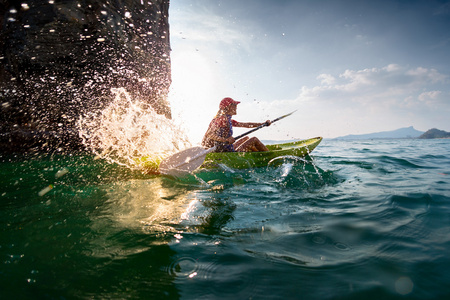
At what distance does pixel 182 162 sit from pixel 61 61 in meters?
9.00

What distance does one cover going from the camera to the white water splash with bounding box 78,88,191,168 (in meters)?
6.13

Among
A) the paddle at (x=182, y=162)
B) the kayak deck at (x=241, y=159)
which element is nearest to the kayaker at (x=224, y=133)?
the kayak deck at (x=241, y=159)

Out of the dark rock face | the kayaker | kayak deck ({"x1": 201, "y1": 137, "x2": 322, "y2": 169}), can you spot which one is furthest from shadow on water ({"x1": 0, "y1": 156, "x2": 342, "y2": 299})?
the dark rock face

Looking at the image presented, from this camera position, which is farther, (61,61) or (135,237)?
(61,61)

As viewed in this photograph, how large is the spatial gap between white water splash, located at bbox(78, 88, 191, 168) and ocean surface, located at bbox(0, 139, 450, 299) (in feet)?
7.95

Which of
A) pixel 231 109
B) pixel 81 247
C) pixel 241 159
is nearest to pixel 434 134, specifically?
pixel 231 109

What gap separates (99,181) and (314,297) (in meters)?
4.20

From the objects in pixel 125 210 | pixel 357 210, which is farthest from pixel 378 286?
pixel 125 210

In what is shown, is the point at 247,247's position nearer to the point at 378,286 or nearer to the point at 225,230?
the point at 225,230

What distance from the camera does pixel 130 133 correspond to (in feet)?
21.2

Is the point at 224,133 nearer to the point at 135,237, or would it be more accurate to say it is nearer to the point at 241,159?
the point at 241,159

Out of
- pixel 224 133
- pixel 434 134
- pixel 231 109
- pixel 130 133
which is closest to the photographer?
pixel 224 133

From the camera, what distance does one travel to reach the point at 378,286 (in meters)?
1.29

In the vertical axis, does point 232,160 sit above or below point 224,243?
above
